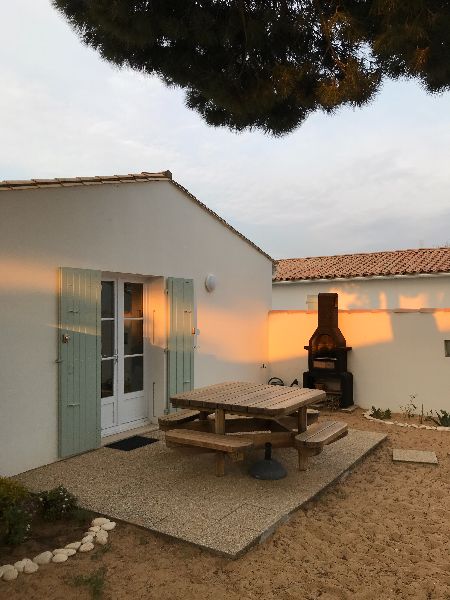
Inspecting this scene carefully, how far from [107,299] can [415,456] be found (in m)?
4.39

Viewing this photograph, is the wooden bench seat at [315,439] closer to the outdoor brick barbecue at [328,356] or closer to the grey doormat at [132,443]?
the grey doormat at [132,443]

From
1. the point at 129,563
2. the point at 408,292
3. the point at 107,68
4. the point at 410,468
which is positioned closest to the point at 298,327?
the point at 410,468

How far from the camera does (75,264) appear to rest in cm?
533

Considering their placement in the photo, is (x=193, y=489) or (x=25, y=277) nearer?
(x=193, y=489)

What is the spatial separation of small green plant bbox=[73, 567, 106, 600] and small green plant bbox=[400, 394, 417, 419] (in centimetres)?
626

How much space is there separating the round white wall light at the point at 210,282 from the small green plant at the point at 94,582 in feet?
16.8

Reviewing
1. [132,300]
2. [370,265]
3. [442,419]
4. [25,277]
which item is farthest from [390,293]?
[25,277]

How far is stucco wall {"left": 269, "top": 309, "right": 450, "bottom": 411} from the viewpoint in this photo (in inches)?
302

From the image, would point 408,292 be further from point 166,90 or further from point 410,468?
point 166,90

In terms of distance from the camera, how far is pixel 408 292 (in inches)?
634

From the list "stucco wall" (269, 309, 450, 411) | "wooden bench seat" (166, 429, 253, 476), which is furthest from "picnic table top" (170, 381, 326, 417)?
"stucco wall" (269, 309, 450, 411)

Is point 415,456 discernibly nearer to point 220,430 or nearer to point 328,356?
point 220,430

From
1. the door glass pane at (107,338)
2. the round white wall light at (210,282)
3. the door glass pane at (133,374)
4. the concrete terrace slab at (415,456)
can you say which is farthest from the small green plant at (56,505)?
the round white wall light at (210,282)

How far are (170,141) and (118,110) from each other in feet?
3.78
